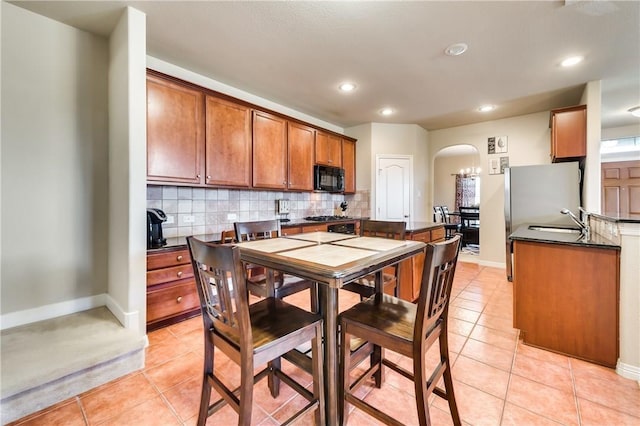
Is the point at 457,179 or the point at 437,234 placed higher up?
the point at 457,179

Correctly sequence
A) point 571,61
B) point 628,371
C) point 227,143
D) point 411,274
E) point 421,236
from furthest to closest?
1. point 227,143
2. point 421,236
3. point 411,274
4. point 571,61
5. point 628,371

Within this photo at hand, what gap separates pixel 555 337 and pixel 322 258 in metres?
2.09

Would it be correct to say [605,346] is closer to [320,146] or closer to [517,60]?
[517,60]

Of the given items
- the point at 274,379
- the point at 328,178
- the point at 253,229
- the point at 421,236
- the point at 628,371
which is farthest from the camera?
the point at 328,178

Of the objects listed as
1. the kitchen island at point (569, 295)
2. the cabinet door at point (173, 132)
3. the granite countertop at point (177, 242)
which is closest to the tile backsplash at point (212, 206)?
the granite countertop at point (177, 242)

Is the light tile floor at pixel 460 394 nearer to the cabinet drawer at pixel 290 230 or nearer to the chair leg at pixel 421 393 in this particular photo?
the chair leg at pixel 421 393

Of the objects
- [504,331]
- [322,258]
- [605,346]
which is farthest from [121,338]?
[605,346]

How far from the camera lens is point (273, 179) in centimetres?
355

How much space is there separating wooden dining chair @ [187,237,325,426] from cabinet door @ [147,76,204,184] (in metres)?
1.70

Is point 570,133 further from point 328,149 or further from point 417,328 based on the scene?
point 417,328

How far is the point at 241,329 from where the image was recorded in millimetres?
1041

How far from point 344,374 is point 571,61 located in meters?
3.64

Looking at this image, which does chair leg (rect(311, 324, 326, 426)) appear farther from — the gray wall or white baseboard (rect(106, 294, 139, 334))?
the gray wall

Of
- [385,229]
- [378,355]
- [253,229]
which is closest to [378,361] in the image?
[378,355]
